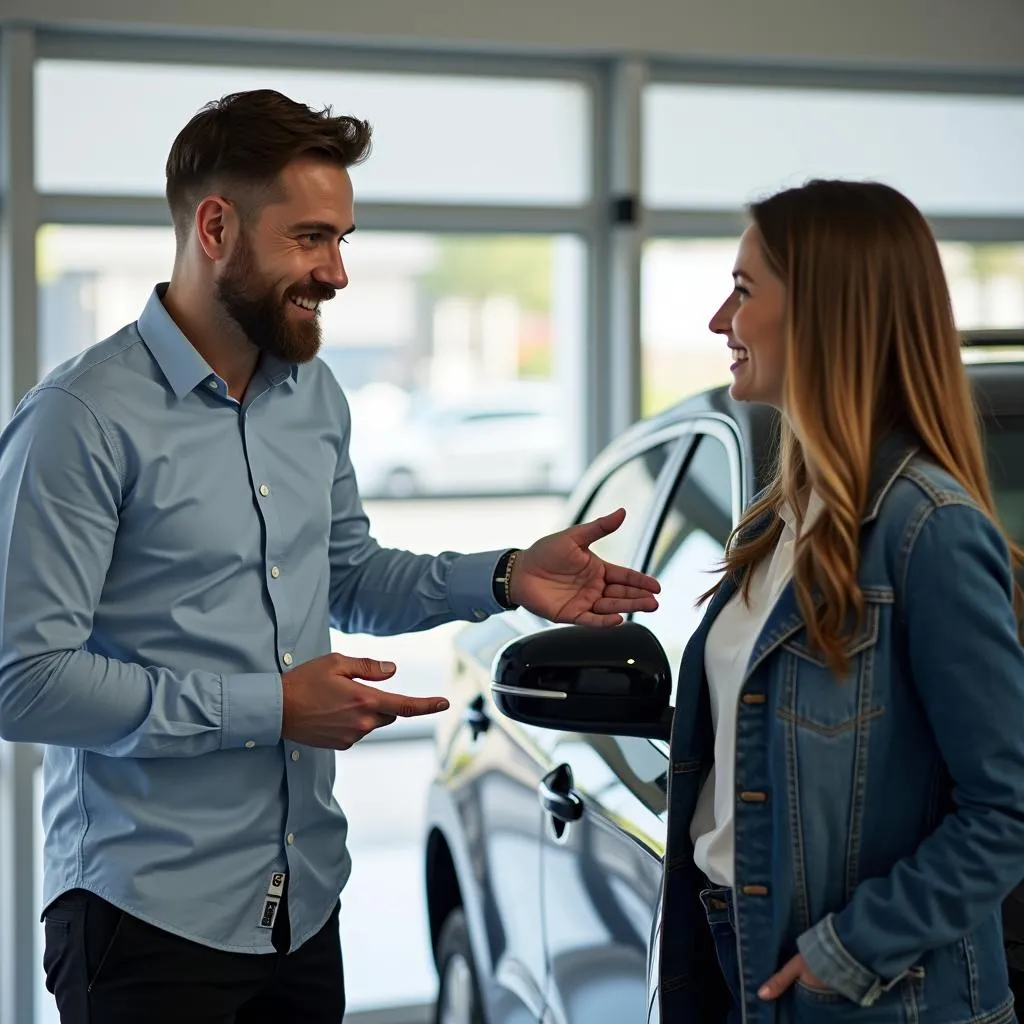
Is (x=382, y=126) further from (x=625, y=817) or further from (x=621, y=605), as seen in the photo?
(x=625, y=817)

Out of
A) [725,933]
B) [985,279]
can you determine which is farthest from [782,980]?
[985,279]

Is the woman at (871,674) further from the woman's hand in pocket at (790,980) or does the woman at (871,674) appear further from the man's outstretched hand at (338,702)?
the man's outstretched hand at (338,702)

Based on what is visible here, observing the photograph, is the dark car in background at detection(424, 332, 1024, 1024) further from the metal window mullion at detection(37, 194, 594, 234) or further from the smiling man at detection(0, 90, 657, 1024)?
the metal window mullion at detection(37, 194, 594, 234)

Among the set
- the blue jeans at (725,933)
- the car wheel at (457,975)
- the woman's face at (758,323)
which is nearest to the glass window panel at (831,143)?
the car wheel at (457,975)

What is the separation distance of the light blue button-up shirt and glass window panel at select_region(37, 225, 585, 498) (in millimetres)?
2876

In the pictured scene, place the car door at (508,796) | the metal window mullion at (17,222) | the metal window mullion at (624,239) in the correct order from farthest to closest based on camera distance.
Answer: the metal window mullion at (624,239) → the metal window mullion at (17,222) → the car door at (508,796)

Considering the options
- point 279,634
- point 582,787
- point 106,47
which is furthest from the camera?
point 106,47

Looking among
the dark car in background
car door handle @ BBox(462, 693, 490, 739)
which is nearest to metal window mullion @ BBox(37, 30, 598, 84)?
the dark car in background

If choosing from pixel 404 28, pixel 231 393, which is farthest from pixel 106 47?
pixel 231 393

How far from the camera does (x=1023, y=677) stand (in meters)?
1.38

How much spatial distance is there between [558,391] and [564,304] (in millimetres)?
302

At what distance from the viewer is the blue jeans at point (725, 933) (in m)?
1.58

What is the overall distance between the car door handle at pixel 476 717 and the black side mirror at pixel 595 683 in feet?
2.74

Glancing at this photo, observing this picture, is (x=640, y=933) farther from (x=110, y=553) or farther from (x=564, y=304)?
(x=564, y=304)
